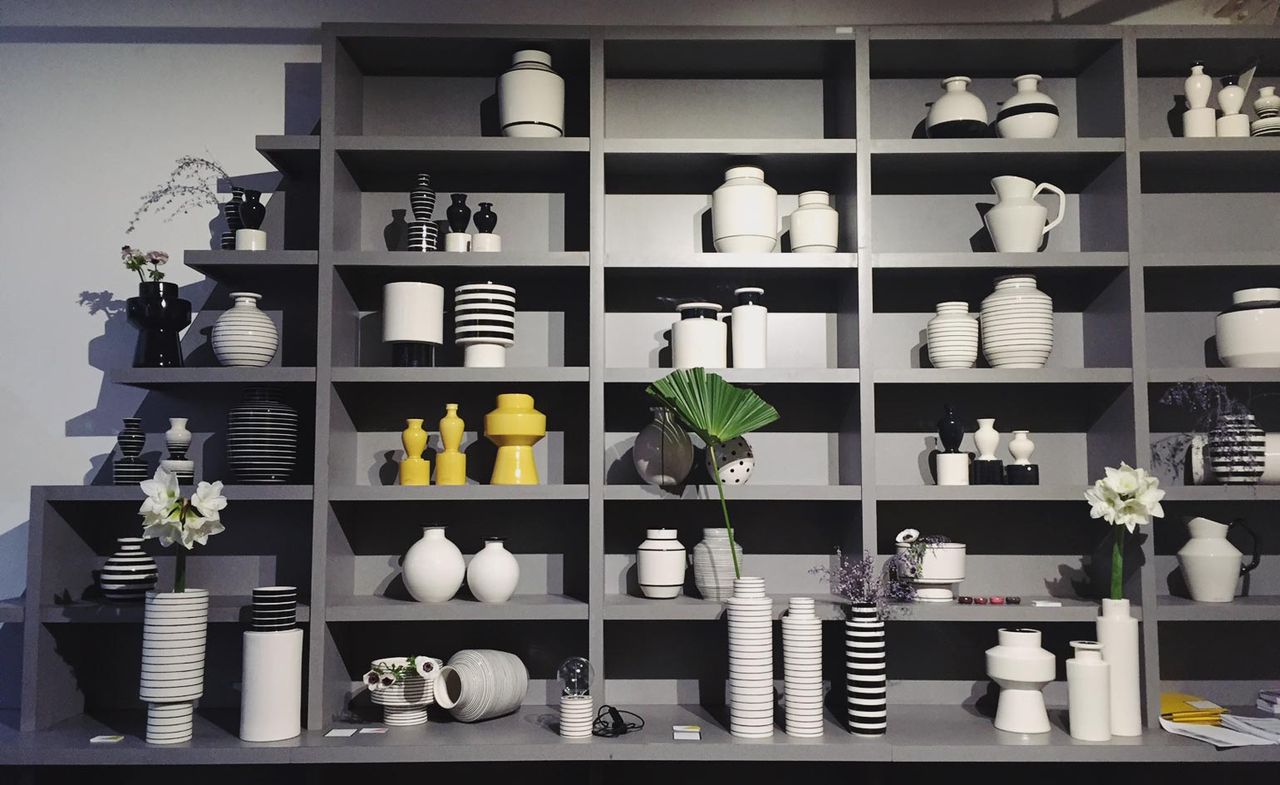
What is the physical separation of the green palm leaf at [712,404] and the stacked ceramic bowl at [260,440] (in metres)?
1.13

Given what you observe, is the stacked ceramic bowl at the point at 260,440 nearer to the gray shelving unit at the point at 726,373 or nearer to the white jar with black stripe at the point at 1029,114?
the gray shelving unit at the point at 726,373

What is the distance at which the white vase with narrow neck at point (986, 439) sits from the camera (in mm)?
2900

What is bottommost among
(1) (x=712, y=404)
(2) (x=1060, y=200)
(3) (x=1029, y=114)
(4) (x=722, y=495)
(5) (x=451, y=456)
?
(4) (x=722, y=495)

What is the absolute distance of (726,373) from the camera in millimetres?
2820

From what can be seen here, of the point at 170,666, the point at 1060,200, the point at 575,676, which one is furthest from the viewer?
the point at 1060,200

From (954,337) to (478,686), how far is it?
5.70 ft

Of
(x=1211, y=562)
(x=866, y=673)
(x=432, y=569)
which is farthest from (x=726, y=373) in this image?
(x=1211, y=562)

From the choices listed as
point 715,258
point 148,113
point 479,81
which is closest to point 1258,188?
point 715,258

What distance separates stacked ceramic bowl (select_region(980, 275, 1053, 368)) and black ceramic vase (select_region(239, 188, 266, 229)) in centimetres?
228

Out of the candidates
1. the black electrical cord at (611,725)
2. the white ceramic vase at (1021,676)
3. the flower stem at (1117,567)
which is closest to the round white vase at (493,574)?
the black electrical cord at (611,725)

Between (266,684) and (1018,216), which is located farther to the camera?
(1018,216)

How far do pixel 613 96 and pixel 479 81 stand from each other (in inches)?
18.0

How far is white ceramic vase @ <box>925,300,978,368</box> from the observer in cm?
289

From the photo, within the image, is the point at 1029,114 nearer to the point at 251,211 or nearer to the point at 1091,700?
the point at 1091,700
